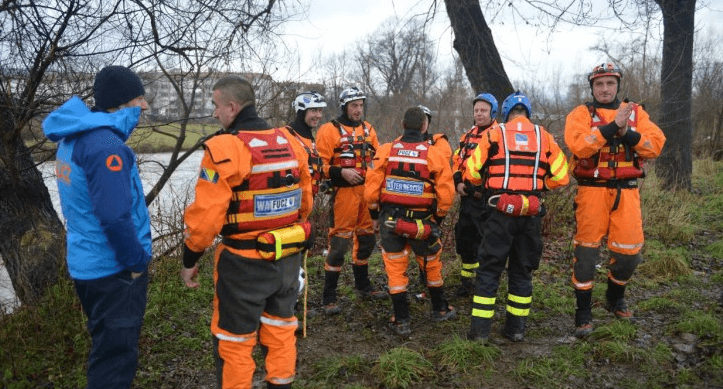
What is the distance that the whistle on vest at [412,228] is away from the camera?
4.55 m

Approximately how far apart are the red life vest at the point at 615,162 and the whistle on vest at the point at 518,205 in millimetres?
796

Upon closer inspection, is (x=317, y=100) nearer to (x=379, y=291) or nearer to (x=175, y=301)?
(x=379, y=291)

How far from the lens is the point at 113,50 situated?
16.2ft

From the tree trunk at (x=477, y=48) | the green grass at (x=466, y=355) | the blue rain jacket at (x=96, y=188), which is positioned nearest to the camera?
the blue rain jacket at (x=96, y=188)

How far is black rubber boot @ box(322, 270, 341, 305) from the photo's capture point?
5438mm

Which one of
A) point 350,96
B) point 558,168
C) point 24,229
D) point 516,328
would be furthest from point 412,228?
point 24,229

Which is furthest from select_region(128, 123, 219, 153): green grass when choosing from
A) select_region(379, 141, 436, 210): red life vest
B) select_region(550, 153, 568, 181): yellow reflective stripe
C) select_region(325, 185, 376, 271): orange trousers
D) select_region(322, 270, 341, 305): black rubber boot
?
select_region(550, 153, 568, 181): yellow reflective stripe

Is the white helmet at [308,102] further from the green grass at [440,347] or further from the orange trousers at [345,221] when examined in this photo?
the green grass at [440,347]

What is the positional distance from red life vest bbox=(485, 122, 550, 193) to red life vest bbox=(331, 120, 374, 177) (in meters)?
1.57

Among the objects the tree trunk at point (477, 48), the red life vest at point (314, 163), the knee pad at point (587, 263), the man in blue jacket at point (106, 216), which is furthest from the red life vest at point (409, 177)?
the tree trunk at point (477, 48)

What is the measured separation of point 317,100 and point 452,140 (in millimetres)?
8210

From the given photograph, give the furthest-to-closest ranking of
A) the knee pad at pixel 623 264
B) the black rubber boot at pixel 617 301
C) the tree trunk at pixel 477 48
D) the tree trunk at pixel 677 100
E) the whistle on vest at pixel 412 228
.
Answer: the tree trunk at pixel 677 100 < the tree trunk at pixel 477 48 < the black rubber boot at pixel 617 301 < the knee pad at pixel 623 264 < the whistle on vest at pixel 412 228

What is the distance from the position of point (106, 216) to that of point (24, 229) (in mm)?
2868

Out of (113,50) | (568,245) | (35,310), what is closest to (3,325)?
(35,310)
